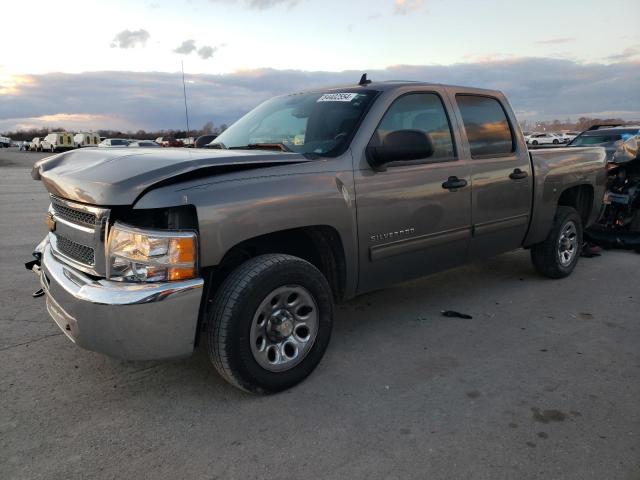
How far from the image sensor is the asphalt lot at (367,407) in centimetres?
238

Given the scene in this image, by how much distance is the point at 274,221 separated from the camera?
2.91 meters

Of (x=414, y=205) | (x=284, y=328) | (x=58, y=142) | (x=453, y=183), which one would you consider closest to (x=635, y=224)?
(x=453, y=183)

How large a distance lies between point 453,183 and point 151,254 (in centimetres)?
243

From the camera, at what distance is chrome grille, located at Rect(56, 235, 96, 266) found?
2.76 metres

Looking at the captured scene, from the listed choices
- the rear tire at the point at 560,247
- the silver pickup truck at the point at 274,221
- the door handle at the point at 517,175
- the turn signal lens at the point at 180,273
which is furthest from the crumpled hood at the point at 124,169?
the rear tire at the point at 560,247

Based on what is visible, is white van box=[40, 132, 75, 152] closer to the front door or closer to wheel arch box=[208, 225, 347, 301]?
the front door

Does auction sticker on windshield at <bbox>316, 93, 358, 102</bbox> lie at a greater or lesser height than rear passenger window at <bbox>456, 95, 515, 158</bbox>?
greater

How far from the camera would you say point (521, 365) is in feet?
11.1

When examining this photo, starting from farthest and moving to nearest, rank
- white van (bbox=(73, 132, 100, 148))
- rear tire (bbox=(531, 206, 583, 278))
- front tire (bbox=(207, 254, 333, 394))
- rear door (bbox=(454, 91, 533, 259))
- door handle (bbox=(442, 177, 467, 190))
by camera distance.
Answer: white van (bbox=(73, 132, 100, 148)) → rear tire (bbox=(531, 206, 583, 278)) → rear door (bbox=(454, 91, 533, 259)) → door handle (bbox=(442, 177, 467, 190)) → front tire (bbox=(207, 254, 333, 394))

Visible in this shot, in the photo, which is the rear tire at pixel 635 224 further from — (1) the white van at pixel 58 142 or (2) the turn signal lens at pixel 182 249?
(1) the white van at pixel 58 142

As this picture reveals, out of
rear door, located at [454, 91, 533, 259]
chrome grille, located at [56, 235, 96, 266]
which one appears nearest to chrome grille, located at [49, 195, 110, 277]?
chrome grille, located at [56, 235, 96, 266]

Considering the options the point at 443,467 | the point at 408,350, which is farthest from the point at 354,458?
the point at 408,350

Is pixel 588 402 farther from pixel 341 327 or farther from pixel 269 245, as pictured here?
pixel 269 245

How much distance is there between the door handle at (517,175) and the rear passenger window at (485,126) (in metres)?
0.19
